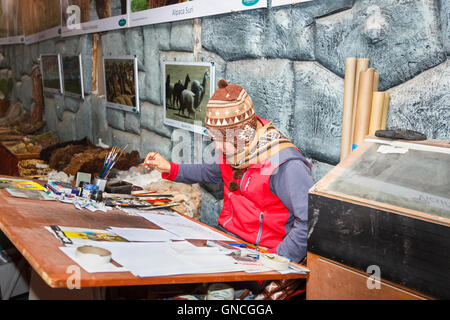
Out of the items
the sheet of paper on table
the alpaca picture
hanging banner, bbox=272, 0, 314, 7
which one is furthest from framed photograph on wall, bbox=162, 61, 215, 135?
the sheet of paper on table

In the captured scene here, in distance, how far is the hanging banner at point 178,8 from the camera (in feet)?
9.09

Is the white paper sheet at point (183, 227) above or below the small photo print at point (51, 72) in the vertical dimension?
below

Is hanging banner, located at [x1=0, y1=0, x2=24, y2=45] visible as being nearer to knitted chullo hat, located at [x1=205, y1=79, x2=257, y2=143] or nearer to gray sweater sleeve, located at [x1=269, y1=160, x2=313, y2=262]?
knitted chullo hat, located at [x1=205, y1=79, x2=257, y2=143]

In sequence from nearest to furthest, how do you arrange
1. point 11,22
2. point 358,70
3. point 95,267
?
point 95,267 → point 358,70 → point 11,22

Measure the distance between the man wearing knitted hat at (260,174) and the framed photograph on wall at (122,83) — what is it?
2.27 m

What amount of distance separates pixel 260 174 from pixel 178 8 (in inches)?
74.1

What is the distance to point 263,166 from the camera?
214 cm

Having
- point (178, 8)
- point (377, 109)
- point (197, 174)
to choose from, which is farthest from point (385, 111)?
point (178, 8)

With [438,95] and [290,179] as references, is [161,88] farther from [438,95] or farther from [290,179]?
[438,95]

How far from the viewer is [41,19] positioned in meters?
6.80

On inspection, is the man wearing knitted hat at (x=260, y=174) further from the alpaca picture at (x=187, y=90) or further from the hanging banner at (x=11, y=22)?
the hanging banner at (x=11, y=22)

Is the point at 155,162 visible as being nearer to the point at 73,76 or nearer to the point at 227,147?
the point at 227,147

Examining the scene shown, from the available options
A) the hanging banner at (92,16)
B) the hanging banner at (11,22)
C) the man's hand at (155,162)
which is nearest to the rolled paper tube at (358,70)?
the man's hand at (155,162)

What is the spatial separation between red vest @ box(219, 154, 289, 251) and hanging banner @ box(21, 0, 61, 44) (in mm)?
4946
